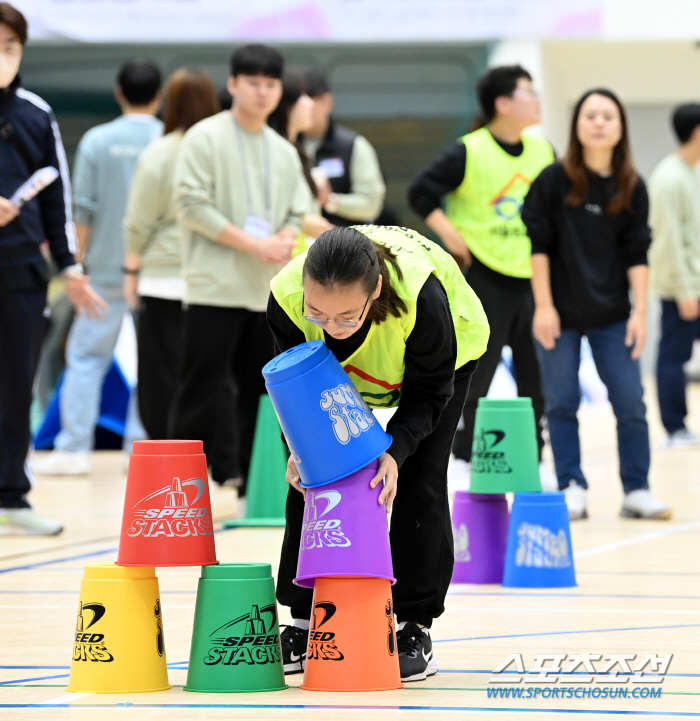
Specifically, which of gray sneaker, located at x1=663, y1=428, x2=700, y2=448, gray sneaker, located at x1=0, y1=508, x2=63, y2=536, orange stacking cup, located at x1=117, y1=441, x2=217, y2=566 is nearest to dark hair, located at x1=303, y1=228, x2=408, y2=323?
orange stacking cup, located at x1=117, y1=441, x2=217, y2=566

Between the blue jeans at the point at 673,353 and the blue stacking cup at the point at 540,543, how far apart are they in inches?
171

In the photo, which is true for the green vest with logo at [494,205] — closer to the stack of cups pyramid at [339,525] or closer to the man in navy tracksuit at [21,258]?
the man in navy tracksuit at [21,258]

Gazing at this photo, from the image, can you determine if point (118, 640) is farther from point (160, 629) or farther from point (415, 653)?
point (415, 653)

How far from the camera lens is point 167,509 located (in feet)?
8.61

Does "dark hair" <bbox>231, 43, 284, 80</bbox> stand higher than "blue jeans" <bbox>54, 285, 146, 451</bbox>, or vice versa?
"dark hair" <bbox>231, 43, 284, 80</bbox>

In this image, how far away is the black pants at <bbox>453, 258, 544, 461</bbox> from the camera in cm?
521

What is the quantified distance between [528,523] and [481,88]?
2424 millimetres

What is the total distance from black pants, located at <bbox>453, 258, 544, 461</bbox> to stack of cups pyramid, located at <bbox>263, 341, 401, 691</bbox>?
2.68m

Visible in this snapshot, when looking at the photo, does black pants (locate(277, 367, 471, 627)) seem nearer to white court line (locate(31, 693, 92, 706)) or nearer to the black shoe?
the black shoe

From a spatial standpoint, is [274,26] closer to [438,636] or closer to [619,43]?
[619,43]

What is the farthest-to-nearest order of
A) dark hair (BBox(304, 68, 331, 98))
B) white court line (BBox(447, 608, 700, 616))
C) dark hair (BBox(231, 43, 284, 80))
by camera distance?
dark hair (BBox(304, 68, 331, 98)) → dark hair (BBox(231, 43, 284, 80)) → white court line (BBox(447, 608, 700, 616))

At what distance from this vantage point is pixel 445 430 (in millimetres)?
2803

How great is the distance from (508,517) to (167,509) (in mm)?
1527

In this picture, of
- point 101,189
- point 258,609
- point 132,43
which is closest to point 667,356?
point 101,189
